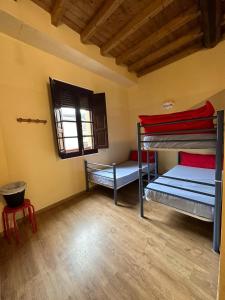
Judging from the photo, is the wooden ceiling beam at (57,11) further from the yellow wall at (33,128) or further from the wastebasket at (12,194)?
the wastebasket at (12,194)

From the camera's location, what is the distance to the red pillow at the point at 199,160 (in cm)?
260

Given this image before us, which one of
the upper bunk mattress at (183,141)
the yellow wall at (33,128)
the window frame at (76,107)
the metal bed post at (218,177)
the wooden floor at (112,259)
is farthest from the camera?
the window frame at (76,107)

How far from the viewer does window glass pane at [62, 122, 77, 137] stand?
2544 millimetres

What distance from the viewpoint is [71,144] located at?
2676 millimetres

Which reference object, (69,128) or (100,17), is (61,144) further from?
(100,17)

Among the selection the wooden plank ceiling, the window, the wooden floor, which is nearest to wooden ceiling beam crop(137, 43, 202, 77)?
the wooden plank ceiling

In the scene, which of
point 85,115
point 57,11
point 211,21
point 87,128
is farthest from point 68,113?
point 211,21

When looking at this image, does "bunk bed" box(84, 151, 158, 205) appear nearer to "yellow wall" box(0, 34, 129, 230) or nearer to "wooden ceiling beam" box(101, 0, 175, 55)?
"yellow wall" box(0, 34, 129, 230)

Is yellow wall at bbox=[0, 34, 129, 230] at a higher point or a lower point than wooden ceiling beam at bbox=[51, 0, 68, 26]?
lower

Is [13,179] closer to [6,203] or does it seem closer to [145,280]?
[6,203]

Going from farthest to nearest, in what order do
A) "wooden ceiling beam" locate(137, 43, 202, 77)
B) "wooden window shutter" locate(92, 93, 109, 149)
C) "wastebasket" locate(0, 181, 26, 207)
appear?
"wooden window shutter" locate(92, 93, 109, 149), "wooden ceiling beam" locate(137, 43, 202, 77), "wastebasket" locate(0, 181, 26, 207)

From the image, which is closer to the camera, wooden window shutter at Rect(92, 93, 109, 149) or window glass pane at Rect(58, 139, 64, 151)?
window glass pane at Rect(58, 139, 64, 151)

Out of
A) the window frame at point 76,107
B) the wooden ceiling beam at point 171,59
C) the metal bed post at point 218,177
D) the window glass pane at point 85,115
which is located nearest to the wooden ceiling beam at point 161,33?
the wooden ceiling beam at point 171,59

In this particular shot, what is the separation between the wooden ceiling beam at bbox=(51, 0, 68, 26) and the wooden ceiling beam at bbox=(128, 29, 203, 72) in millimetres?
1880
